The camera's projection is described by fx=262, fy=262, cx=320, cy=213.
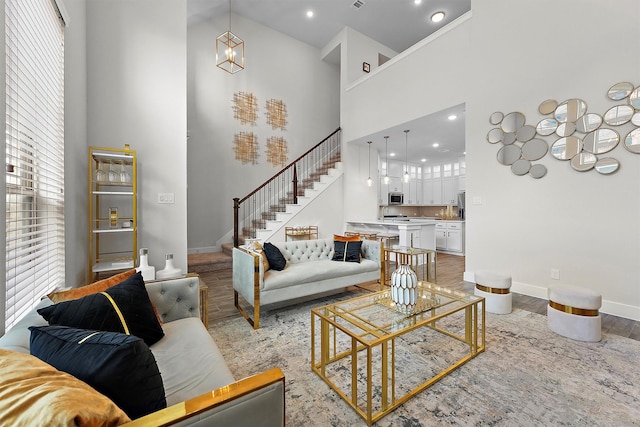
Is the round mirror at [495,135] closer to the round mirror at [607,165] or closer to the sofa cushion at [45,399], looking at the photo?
the round mirror at [607,165]

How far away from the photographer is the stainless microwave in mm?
8477

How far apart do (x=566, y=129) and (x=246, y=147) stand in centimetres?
590

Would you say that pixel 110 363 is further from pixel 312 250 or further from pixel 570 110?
pixel 570 110

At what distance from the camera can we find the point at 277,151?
23.1 feet

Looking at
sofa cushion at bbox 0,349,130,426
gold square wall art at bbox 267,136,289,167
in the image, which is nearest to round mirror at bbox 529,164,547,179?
sofa cushion at bbox 0,349,130,426

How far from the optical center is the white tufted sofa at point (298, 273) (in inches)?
103

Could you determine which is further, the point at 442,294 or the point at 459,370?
the point at 442,294

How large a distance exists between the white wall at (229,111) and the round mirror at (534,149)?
5.27 metres

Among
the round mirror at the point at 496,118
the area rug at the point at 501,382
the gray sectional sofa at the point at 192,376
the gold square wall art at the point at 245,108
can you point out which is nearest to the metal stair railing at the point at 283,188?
the gold square wall art at the point at 245,108

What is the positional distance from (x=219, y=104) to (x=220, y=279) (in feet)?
13.6

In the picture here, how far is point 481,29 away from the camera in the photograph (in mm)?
3936

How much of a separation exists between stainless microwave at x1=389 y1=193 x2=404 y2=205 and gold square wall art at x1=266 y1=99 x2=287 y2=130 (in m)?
3.99

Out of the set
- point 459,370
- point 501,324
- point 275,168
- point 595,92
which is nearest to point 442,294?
point 459,370

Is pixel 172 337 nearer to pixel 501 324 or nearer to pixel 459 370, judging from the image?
pixel 459 370
